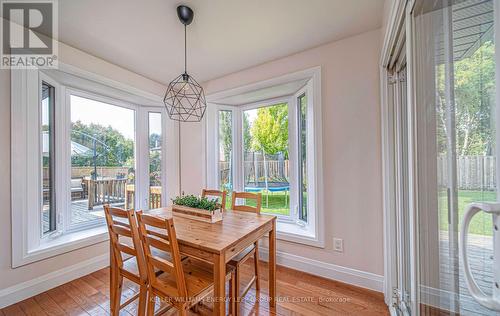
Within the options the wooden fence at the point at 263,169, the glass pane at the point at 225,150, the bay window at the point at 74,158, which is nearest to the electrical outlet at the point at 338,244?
the wooden fence at the point at 263,169

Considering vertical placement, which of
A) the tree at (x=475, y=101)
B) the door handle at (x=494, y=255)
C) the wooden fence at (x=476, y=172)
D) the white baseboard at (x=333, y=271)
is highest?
the tree at (x=475, y=101)

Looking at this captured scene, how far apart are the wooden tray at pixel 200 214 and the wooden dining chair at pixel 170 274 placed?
0.38m

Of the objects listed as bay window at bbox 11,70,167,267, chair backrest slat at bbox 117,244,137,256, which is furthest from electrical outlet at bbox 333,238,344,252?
bay window at bbox 11,70,167,267

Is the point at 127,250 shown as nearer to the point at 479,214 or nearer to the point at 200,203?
the point at 200,203

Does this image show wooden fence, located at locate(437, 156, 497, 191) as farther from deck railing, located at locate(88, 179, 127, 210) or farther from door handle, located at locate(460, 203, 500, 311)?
deck railing, located at locate(88, 179, 127, 210)

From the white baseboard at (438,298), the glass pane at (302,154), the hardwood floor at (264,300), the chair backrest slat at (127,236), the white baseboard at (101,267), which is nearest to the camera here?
the white baseboard at (438,298)

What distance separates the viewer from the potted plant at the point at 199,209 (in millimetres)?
1715

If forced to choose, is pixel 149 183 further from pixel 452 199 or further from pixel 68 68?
pixel 452 199

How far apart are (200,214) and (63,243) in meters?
1.53

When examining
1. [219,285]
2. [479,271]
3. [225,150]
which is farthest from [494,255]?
[225,150]

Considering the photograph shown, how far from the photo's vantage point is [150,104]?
3096 millimetres

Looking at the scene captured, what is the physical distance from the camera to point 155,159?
3172 mm

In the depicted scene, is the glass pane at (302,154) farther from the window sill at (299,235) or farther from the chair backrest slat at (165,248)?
the chair backrest slat at (165,248)

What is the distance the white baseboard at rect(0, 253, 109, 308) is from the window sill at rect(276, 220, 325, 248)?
2087 millimetres
